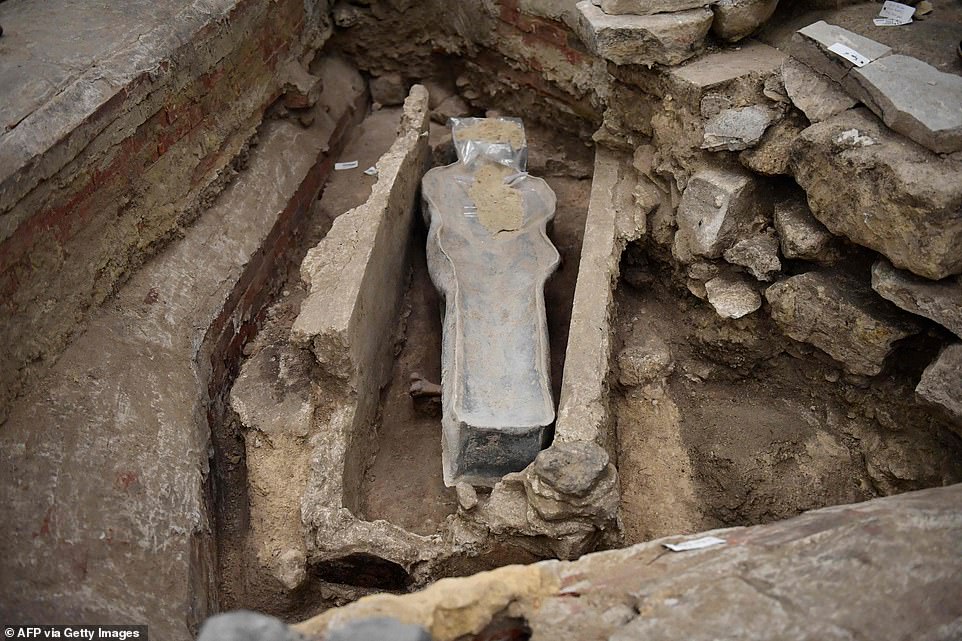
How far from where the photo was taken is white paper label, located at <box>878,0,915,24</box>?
4.05m

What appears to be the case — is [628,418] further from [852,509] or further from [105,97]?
[105,97]

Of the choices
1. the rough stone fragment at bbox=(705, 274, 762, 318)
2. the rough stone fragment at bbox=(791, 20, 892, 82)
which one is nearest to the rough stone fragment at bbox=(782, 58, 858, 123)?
the rough stone fragment at bbox=(791, 20, 892, 82)

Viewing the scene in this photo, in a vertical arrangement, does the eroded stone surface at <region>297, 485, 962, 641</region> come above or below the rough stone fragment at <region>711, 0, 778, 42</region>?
below

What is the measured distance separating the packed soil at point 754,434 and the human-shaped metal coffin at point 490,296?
562 millimetres

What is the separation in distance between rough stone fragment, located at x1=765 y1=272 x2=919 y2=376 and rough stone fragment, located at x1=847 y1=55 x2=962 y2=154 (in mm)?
687

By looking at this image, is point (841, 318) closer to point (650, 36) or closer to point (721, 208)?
point (721, 208)

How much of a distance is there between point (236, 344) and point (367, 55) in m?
3.33

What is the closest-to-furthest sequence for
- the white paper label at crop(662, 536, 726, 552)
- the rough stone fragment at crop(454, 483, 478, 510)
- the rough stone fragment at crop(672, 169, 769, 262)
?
the white paper label at crop(662, 536, 726, 552), the rough stone fragment at crop(454, 483, 478, 510), the rough stone fragment at crop(672, 169, 769, 262)

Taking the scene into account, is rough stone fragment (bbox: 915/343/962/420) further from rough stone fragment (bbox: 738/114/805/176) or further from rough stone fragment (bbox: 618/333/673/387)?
rough stone fragment (bbox: 618/333/673/387)

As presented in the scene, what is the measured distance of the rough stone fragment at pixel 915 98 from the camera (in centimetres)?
→ 317

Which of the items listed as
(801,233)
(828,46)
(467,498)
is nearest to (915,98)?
(828,46)

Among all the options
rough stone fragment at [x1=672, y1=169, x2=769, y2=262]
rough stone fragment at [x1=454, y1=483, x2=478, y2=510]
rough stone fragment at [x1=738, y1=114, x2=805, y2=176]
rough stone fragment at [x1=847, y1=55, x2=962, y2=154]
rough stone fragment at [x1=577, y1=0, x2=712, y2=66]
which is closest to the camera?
rough stone fragment at [x1=847, y1=55, x2=962, y2=154]

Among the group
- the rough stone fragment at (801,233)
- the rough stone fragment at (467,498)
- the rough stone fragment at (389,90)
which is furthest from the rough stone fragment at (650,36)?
the rough stone fragment at (389,90)

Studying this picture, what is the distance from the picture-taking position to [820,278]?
3.65 m
